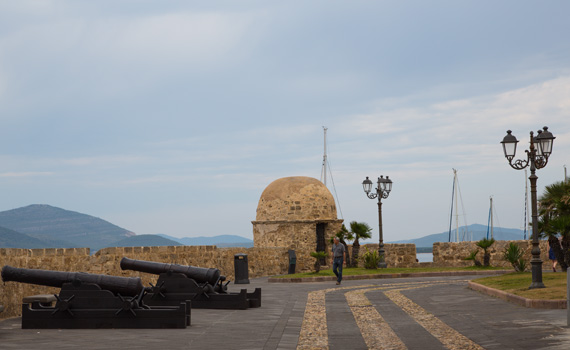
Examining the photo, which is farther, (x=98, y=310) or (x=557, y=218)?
(x=557, y=218)

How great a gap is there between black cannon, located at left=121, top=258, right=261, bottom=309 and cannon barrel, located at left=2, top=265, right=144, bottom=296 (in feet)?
9.16

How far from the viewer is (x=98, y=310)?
1139 cm

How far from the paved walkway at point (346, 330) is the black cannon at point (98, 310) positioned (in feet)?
0.88

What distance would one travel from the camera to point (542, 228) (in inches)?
888

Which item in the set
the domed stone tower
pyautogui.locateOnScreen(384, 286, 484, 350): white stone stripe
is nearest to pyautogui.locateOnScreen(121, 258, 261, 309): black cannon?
pyautogui.locateOnScreen(384, 286, 484, 350): white stone stripe

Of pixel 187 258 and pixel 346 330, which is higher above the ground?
pixel 187 258

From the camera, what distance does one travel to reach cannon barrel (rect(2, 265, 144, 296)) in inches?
454

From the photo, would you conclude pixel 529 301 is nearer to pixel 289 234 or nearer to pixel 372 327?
pixel 372 327

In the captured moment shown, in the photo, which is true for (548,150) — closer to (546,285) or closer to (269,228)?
(546,285)

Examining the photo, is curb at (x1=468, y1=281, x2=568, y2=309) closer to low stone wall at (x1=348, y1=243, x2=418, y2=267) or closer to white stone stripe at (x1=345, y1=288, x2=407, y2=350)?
white stone stripe at (x1=345, y1=288, x2=407, y2=350)

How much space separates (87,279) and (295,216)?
27611 mm

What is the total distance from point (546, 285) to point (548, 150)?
315 centimetres

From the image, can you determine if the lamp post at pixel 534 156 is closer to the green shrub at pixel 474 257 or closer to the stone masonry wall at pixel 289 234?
the green shrub at pixel 474 257

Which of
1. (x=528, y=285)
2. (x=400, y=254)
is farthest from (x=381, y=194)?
(x=528, y=285)
